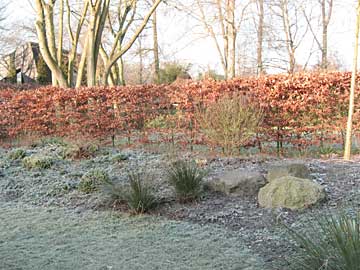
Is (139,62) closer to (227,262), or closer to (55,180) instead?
(55,180)

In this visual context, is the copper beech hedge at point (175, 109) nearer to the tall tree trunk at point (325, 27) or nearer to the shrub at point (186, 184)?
the shrub at point (186, 184)

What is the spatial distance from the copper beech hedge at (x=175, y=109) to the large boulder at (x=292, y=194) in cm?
369

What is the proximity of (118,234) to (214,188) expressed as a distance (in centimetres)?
170

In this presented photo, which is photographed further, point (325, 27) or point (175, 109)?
point (325, 27)

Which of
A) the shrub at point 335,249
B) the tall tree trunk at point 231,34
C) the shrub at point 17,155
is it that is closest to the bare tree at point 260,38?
the tall tree trunk at point 231,34

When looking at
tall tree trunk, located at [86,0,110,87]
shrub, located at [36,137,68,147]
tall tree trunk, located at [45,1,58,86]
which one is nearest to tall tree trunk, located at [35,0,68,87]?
tall tree trunk, located at [45,1,58,86]

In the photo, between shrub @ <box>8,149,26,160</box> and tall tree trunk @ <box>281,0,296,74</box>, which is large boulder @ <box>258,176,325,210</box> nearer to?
shrub @ <box>8,149,26,160</box>

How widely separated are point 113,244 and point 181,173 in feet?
5.34

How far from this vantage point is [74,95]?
10.1m

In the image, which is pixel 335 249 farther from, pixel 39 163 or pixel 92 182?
pixel 39 163

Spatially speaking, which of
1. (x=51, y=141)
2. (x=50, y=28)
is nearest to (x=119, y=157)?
(x=51, y=141)

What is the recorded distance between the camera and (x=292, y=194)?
482cm

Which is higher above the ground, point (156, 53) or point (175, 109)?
point (156, 53)

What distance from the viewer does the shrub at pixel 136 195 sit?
514 centimetres
